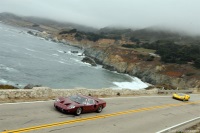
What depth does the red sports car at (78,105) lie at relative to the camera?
16.5 metres

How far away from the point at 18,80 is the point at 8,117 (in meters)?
39.7

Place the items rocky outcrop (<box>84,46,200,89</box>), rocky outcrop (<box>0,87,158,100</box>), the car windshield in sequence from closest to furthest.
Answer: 1. the car windshield
2. rocky outcrop (<box>0,87,158,100</box>)
3. rocky outcrop (<box>84,46,200,89</box>)

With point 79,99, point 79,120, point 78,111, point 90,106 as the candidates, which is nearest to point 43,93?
point 79,99

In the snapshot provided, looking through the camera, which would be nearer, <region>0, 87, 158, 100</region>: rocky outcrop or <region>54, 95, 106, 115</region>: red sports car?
<region>54, 95, 106, 115</region>: red sports car

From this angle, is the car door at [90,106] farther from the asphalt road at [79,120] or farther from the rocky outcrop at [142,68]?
the rocky outcrop at [142,68]

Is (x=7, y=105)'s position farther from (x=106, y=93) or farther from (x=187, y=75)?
(x=187, y=75)

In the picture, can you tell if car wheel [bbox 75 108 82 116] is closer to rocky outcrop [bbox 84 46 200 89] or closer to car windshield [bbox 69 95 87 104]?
car windshield [bbox 69 95 87 104]

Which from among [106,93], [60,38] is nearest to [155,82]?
[106,93]

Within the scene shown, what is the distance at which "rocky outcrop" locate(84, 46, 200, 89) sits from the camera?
78.8 meters

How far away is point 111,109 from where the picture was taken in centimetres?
2059

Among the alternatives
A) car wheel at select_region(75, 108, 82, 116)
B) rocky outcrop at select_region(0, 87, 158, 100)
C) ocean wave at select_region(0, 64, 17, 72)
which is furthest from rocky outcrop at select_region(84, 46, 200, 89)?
car wheel at select_region(75, 108, 82, 116)

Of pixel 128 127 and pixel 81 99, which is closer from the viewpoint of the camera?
pixel 128 127

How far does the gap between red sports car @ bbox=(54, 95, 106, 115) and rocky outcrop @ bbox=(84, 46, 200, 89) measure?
182ft

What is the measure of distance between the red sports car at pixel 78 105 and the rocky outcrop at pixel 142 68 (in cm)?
5554
